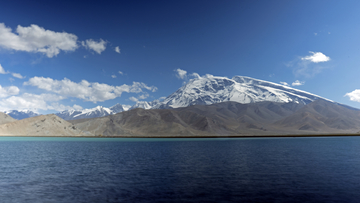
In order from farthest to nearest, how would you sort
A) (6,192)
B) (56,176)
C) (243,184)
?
(56,176)
(243,184)
(6,192)

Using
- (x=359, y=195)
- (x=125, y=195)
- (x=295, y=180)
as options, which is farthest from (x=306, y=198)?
(x=125, y=195)

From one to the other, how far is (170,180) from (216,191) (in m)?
7.88

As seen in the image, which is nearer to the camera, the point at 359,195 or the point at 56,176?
the point at 359,195

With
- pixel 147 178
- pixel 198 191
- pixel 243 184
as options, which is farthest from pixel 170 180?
pixel 243 184

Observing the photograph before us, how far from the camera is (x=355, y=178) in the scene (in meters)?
32.4

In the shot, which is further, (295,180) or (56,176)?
(56,176)

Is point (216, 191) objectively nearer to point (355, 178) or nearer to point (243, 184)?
point (243, 184)

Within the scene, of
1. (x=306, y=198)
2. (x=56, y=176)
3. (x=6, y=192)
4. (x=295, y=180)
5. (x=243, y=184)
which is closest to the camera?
(x=306, y=198)

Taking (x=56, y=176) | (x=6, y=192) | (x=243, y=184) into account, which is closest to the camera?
(x=6, y=192)

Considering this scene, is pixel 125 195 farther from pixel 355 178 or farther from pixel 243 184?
pixel 355 178

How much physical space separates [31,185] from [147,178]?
45.2 ft

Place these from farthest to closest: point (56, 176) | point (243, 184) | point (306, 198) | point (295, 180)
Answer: point (56, 176) → point (295, 180) → point (243, 184) → point (306, 198)

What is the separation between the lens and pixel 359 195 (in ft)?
79.7

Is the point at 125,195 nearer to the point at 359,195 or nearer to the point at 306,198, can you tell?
the point at 306,198
